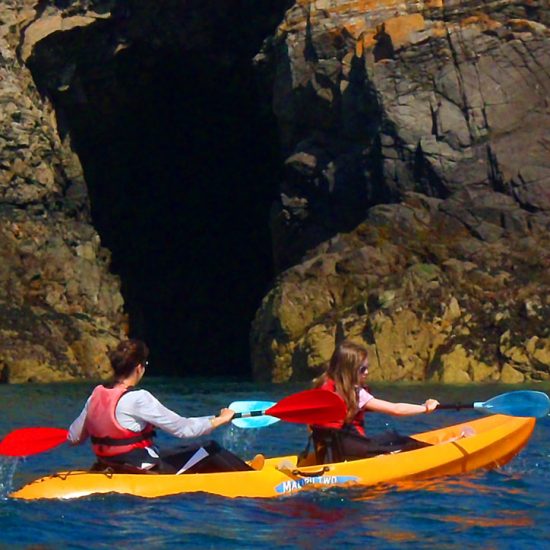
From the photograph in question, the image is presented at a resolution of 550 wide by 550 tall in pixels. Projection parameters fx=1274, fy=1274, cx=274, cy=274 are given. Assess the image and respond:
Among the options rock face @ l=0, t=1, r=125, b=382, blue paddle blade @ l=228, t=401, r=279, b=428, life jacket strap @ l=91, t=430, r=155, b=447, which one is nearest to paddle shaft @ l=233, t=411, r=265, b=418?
blue paddle blade @ l=228, t=401, r=279, b=428

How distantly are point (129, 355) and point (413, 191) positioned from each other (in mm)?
21432

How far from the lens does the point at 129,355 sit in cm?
961

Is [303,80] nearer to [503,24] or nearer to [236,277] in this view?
[503,24]

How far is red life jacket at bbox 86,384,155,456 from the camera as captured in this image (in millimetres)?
9781

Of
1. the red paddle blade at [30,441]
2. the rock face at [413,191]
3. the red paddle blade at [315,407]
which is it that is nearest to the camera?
the red paddle blade at [315,407]

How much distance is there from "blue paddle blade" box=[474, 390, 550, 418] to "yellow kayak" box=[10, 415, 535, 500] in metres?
0.18

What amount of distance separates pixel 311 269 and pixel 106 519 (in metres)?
20.5

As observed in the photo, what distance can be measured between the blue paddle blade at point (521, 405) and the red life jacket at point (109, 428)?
3.56 m

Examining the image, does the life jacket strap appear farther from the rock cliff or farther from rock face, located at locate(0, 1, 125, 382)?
rock face, located at locate(0, 1, 125, 382)

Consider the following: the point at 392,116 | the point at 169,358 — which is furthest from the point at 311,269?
the point at 169,358

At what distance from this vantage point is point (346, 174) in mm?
32094

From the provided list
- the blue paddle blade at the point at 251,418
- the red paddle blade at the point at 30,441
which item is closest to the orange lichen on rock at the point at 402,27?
the blue paddle blade at the point at 251,418

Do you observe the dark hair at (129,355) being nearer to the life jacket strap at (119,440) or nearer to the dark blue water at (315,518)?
the life jacket strap at (119,440)

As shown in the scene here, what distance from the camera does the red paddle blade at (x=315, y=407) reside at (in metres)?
10.5
